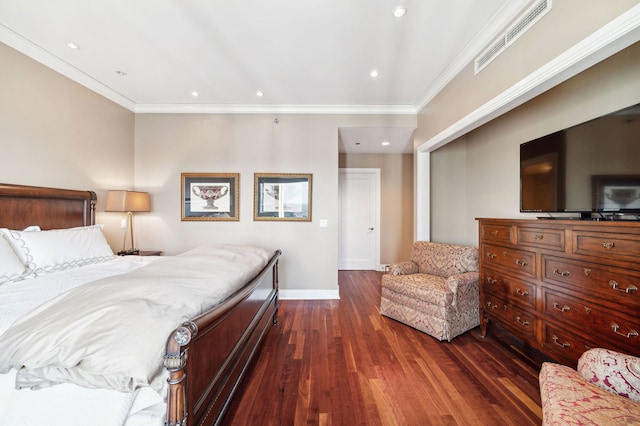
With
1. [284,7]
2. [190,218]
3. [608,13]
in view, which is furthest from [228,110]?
[608,13]

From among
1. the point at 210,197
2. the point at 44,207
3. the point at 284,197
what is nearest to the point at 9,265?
the point at 44,207

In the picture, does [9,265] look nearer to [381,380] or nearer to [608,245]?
[381,380]

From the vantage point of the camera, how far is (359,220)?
203 inches

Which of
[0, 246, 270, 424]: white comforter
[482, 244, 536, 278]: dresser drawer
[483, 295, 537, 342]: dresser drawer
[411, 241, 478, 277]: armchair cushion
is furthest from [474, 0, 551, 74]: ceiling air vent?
[0, 246, 270, 424]: white comforter

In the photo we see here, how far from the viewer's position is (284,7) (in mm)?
1773

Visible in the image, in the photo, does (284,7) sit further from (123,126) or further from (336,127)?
(123,126)

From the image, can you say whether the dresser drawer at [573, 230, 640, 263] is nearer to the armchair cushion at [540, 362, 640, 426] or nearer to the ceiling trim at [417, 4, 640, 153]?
the armchair cushion at [540, 362, 640, 426]

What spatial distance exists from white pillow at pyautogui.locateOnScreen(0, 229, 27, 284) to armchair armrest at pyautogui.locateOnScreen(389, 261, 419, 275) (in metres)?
3.28

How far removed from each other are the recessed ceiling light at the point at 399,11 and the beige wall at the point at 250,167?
1669 mm

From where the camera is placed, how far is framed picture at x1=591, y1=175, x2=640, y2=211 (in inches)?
54.2

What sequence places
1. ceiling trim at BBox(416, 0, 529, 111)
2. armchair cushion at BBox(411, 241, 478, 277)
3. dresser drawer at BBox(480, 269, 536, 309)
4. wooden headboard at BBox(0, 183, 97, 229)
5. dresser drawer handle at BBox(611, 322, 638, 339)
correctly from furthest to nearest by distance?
armchair cushion at BBox(411, 241, 478, 277) → wooden headboard at BBox(0, 183, 97, 229) → dresser drawer at BBox(480, 269, 536, 309) → ceiling trim at BBox(416, 0, 529, 111) → dresser drawer handle at BBox(611, 322, 638, 339)

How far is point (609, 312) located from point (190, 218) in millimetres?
4246

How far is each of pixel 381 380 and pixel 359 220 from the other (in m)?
3.59

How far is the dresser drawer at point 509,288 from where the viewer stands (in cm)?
184
